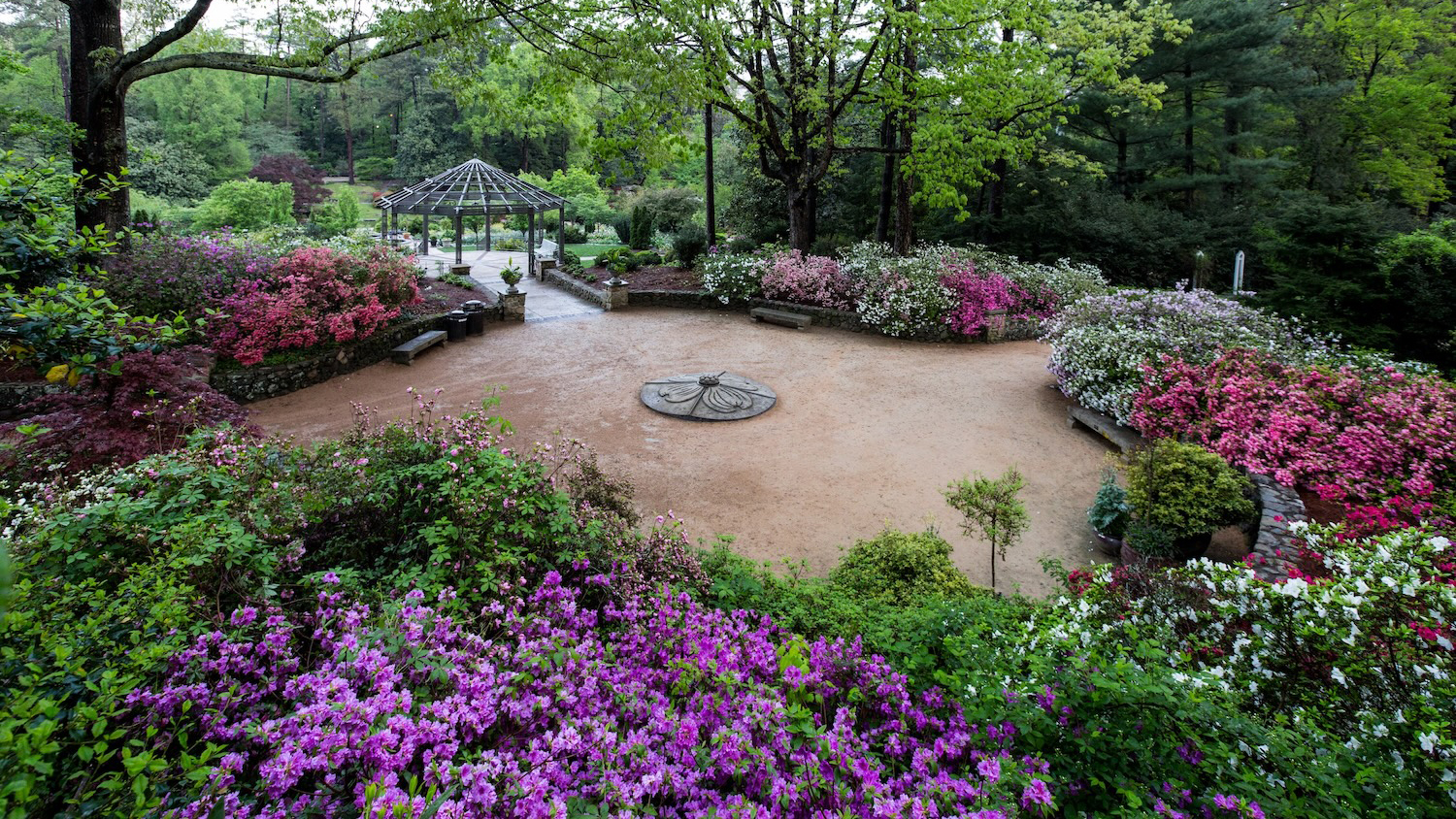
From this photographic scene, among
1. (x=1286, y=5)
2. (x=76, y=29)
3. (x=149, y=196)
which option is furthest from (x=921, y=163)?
(x=149, y=196)

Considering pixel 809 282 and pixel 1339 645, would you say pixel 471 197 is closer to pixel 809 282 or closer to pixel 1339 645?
pixel 809 282

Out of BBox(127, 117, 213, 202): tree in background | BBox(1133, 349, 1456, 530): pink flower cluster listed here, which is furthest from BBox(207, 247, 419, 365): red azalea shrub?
BBox(127, 117, 213, 202): tree in background

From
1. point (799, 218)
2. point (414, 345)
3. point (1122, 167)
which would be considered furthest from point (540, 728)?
point (1122, 167)

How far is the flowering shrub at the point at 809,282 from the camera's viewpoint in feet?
43.5

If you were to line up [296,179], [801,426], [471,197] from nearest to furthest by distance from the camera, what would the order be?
[801,426]
[471,197]
[296,179]

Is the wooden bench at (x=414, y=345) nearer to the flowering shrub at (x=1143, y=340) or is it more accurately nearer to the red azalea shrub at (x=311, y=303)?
the red azalea shrub at (x=311, y=303)

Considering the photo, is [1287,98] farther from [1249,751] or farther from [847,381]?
[1249,751]

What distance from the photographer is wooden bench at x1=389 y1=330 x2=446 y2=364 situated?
10.1 metres

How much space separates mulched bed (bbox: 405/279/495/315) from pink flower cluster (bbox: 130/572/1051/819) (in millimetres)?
10302

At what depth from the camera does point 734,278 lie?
1459 centimetres

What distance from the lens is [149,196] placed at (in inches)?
1283

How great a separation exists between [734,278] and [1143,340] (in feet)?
28.8

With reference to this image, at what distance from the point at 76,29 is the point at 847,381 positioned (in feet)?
34.3

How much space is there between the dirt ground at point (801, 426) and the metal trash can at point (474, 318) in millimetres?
259
